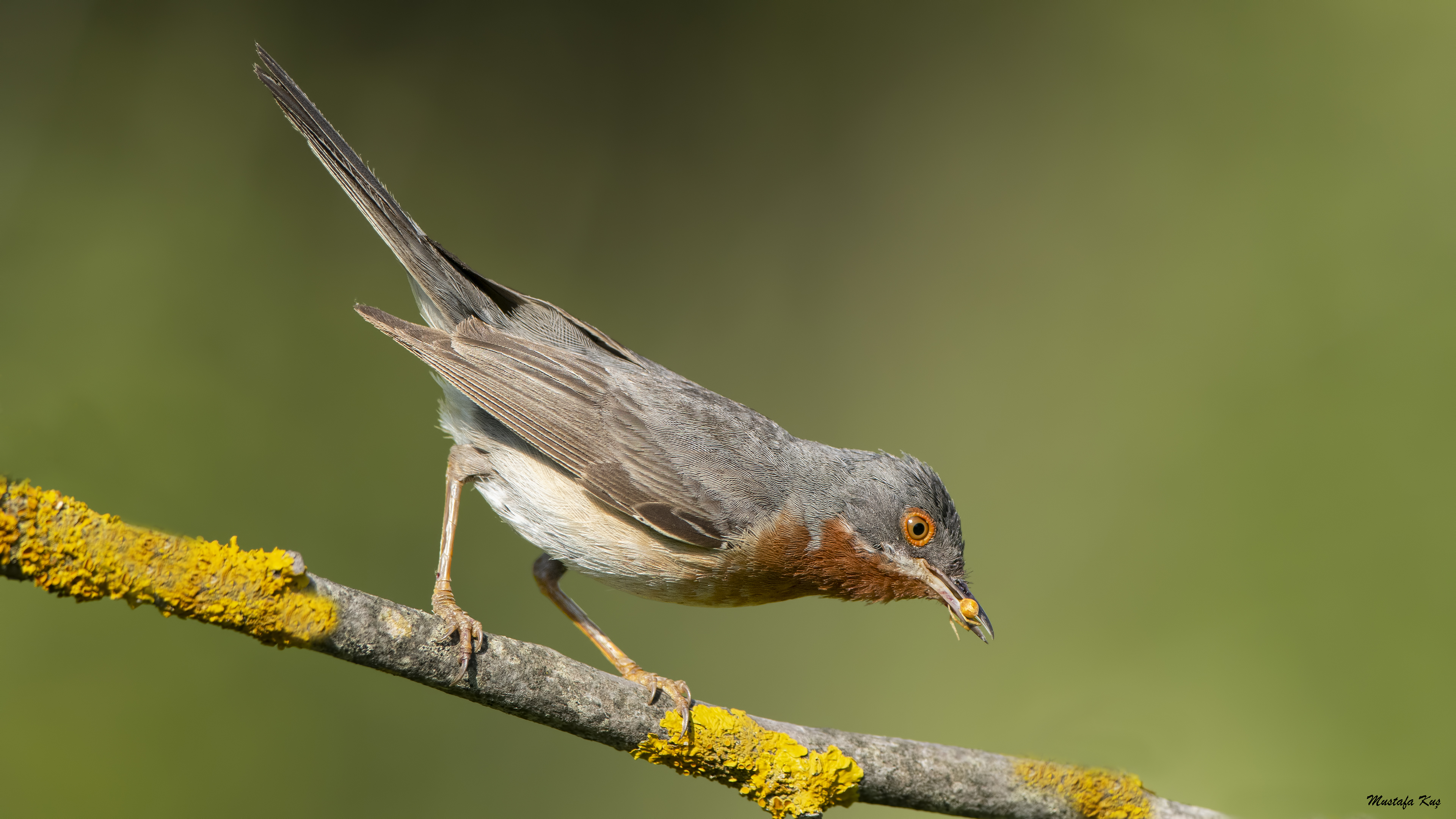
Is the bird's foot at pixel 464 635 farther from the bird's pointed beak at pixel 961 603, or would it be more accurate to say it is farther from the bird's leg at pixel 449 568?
the bird's pointed beak at pixel 961 603

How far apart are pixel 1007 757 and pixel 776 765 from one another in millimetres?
791

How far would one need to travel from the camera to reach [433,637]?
7.12 ft

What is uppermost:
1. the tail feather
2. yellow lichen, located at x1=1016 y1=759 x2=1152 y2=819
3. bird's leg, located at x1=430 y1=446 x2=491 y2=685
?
the tail feather

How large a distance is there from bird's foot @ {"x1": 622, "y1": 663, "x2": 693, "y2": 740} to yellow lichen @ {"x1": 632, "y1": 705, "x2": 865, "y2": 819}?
0.02 meters

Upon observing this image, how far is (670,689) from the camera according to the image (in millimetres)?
2721

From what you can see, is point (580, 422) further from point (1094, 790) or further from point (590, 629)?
point (1094, 790)

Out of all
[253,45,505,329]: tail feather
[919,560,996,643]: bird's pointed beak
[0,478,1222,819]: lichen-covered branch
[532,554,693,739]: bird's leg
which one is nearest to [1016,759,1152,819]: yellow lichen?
[0,478,1222,819]: lichen-covered branch

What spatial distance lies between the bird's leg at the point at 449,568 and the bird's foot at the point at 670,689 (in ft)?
1.78

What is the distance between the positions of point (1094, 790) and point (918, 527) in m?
1.02

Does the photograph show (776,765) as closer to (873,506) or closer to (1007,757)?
(1007,757)

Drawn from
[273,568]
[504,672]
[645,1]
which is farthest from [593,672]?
[645,1]

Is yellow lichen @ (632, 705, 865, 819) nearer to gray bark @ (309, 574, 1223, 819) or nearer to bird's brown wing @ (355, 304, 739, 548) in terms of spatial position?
gray bark @ (309, 574, 1223, 819)

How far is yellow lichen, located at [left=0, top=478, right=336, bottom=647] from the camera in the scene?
171cm

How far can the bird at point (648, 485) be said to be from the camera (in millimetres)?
3070
